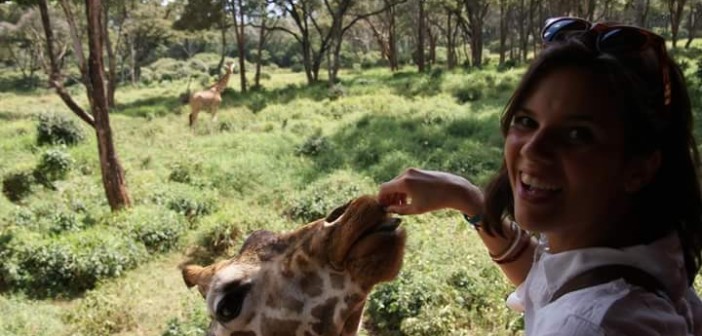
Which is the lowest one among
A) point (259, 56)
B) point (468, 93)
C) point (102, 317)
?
point (102, 317)

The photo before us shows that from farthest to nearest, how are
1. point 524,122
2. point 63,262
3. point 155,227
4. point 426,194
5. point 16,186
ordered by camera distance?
1. point 16,186
2. point 155,227
3. point 63,262
4. point 426,194
5. point 524,122

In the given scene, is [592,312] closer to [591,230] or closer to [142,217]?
[591,230]

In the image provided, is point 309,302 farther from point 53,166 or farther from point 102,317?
point 53,166

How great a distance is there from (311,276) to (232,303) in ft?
0.89

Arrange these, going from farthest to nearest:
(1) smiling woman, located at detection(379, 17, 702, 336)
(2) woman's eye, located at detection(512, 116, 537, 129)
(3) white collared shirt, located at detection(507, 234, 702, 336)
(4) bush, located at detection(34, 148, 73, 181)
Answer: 1. (4) bush, located at detection(34, 148, 73, 181)
2. (2) woman's eye, located at detection(512, 116, 537, 129)
3. (1) smiling woman, located at detection(379, 17, 702, 336)
4. (3) white collared shirt, located at detection(507, 234, 702, 336)

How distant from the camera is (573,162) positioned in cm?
109

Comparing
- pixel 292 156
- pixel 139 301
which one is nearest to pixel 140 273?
pixel 139 301

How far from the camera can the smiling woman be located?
1.06m

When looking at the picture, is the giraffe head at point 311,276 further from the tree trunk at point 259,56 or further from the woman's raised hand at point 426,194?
the tree trunk at point 259,56

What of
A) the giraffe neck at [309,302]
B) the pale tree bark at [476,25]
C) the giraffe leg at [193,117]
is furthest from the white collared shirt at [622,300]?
the pale tree bark at [476,25]

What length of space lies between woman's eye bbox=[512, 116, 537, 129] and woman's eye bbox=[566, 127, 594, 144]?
0.10m

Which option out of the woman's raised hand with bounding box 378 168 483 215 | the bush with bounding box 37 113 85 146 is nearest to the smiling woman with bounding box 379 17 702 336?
the woman's raised hand with bounding box 378 168 483 215

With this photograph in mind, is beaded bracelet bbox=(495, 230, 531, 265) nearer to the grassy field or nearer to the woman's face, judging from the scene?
the woman's face

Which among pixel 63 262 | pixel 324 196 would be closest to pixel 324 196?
pixel 324 196
